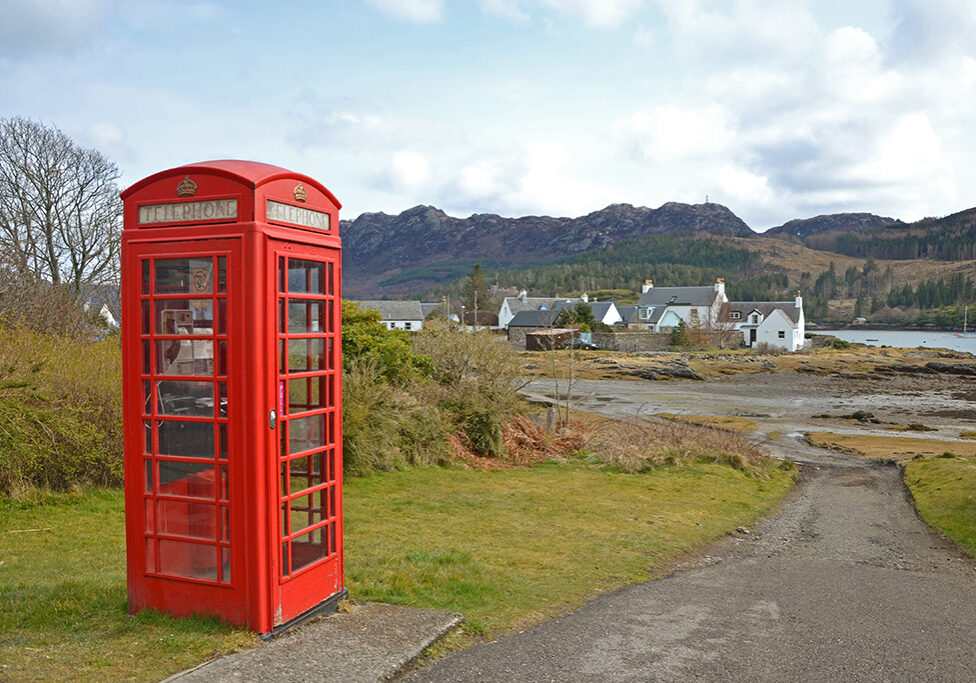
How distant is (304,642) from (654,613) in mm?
3503

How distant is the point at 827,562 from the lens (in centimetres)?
1062

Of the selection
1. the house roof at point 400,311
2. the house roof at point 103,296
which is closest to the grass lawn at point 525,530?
the house roof at point 103,296

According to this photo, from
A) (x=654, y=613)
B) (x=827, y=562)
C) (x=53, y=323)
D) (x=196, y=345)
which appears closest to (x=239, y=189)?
(x=196, y=345)

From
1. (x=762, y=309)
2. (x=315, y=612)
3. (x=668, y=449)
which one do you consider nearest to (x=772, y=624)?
(x=315, y=612)

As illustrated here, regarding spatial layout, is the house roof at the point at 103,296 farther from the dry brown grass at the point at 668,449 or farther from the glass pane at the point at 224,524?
the glass pane at the point at 224,524

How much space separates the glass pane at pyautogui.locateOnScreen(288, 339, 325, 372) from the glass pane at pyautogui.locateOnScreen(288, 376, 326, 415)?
10cm

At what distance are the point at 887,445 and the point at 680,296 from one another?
77421 millimetres

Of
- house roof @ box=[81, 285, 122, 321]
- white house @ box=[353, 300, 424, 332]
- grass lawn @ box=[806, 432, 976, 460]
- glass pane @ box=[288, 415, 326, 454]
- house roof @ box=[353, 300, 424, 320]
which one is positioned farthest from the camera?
house roof @ box=[353, 300, 424, 320]

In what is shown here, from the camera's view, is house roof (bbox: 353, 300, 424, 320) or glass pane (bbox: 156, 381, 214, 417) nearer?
glass pane (bbox: 156, 381, 214, 417)

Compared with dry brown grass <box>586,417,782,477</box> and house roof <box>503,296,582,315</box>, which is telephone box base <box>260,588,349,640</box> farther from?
house roof <box>503,296,582,315</box>

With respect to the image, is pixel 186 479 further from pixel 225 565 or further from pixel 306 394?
pixel 306 394

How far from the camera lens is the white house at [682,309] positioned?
99.9 metres

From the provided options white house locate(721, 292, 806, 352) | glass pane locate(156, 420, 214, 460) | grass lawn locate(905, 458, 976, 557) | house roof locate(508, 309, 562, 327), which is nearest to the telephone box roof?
glass pane locate(156, 420, 214, 460)

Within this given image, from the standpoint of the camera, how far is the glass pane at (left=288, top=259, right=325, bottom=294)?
5.73m
